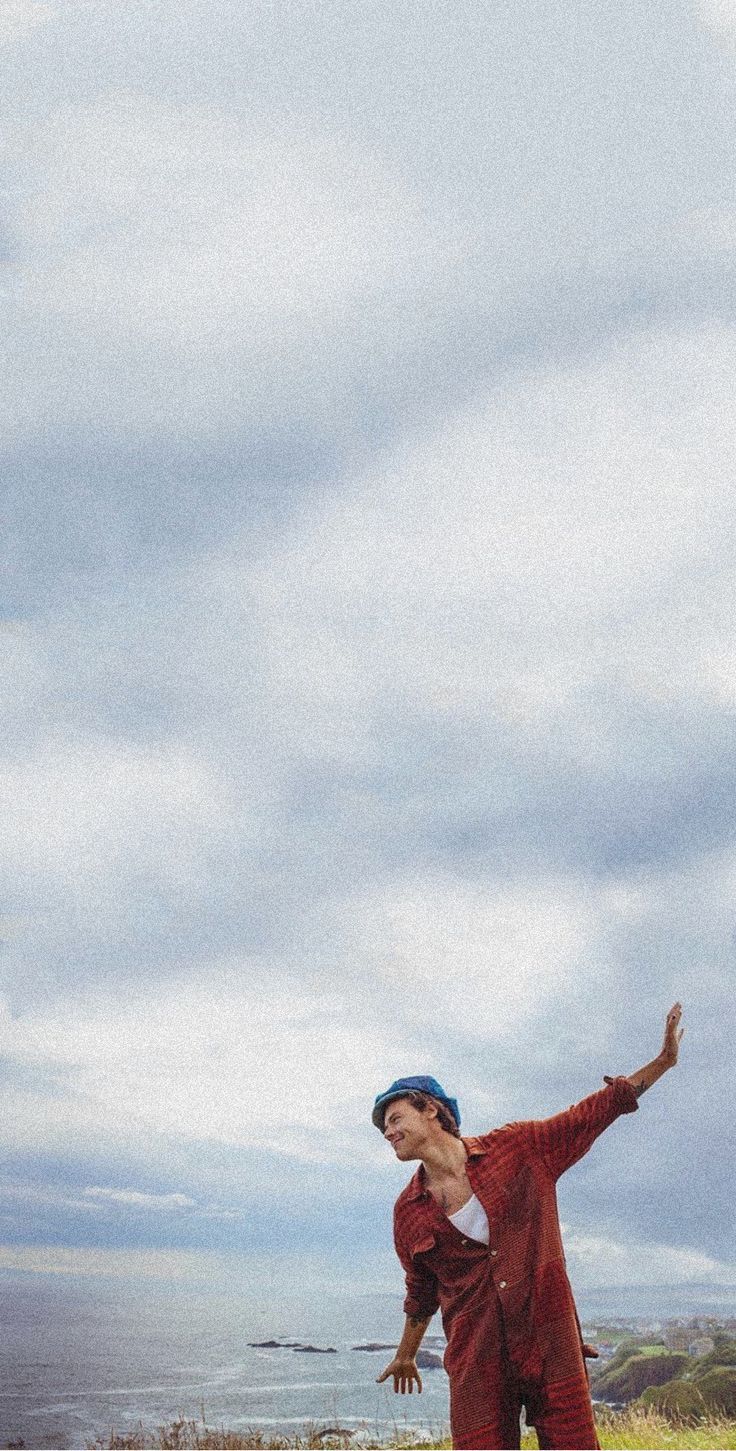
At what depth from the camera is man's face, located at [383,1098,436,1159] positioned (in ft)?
21.0

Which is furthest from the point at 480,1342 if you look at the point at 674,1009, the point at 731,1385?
the point at 731,1385

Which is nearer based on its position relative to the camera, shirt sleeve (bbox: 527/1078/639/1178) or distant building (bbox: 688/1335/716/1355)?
shirt sleeve (bbox: 527/1078/639/1178)

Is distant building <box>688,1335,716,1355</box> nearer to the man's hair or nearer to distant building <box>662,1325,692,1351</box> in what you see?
distant building <box>662,1325,692,1351</box>

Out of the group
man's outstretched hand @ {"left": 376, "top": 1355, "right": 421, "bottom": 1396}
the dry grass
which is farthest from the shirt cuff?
the dry grass

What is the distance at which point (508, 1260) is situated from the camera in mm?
6262

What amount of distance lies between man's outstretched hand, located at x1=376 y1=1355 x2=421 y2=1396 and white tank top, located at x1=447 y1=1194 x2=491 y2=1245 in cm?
65

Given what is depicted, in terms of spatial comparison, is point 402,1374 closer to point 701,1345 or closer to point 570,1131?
point 570,1131

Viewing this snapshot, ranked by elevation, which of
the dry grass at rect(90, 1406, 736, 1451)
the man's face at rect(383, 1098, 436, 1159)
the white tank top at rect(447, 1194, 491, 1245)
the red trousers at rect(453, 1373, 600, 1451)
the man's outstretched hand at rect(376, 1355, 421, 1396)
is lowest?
the dry grass at rect(90, 1406, 736, 1451)

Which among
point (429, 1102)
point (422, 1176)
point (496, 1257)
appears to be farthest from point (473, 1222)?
point (429, 1102)

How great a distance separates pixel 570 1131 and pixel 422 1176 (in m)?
0.71

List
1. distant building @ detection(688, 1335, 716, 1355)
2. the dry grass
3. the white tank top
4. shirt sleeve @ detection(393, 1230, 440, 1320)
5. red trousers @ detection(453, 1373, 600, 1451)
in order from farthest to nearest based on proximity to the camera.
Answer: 1. distant building @ detection(688, 1335, 716, 1355)
2. the dry grass
3. shirt sleeve @ detection(393, 1230, 440, 1320)
4. the white tank top
5. red trousers @ detection(453, 1373, 600, 1451)

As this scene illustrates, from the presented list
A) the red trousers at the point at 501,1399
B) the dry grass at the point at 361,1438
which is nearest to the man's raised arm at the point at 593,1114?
the red trousers at the point at 501,1399

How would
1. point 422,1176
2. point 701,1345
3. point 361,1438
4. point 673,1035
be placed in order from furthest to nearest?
point 701,1345 < point 361,1438 < point 422,1176 < point 673,1035

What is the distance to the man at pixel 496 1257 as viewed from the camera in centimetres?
614
